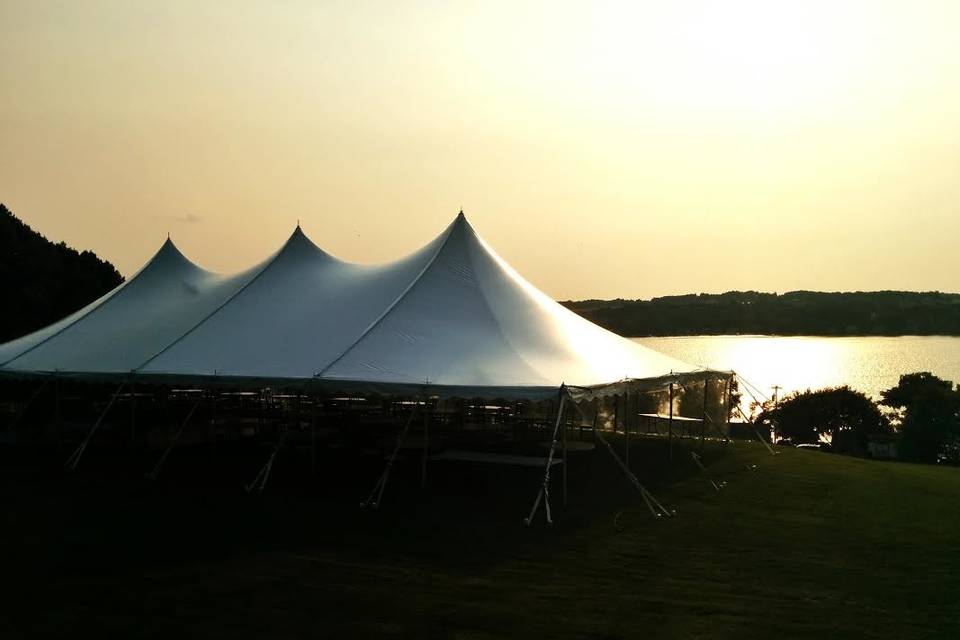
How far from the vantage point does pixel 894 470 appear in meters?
13.6

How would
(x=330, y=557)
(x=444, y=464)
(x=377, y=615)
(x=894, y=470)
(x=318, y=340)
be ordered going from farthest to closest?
1. (x=894, y=470)
2. (x=444, y=464)
3. (x=318, y=340)
4. (x=330, y=557)
5. (x=377, y=615)

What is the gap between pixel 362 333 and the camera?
35.2 feet

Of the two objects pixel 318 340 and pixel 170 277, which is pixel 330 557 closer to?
pixel 318 340

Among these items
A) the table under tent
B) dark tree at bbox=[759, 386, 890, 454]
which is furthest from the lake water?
the table under tent

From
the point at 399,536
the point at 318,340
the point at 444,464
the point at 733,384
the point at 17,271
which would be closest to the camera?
the point at 399,536

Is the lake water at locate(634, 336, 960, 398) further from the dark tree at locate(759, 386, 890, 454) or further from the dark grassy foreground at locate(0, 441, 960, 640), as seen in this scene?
the dark grassy foreground at locate(0, 441, 960, 640)

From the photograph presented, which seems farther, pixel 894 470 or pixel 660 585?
pixel 894 470

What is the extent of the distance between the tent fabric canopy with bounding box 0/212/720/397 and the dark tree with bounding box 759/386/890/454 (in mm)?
26187

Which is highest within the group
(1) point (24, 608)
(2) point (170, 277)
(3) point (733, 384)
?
(2) point (170, 277)

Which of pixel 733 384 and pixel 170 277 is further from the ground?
pixel 170 277

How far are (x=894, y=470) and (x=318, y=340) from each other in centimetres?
897

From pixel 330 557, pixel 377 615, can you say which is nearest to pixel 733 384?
pixel 330 557

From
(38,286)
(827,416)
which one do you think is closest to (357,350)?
(38,286)

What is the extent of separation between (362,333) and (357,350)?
470mm
